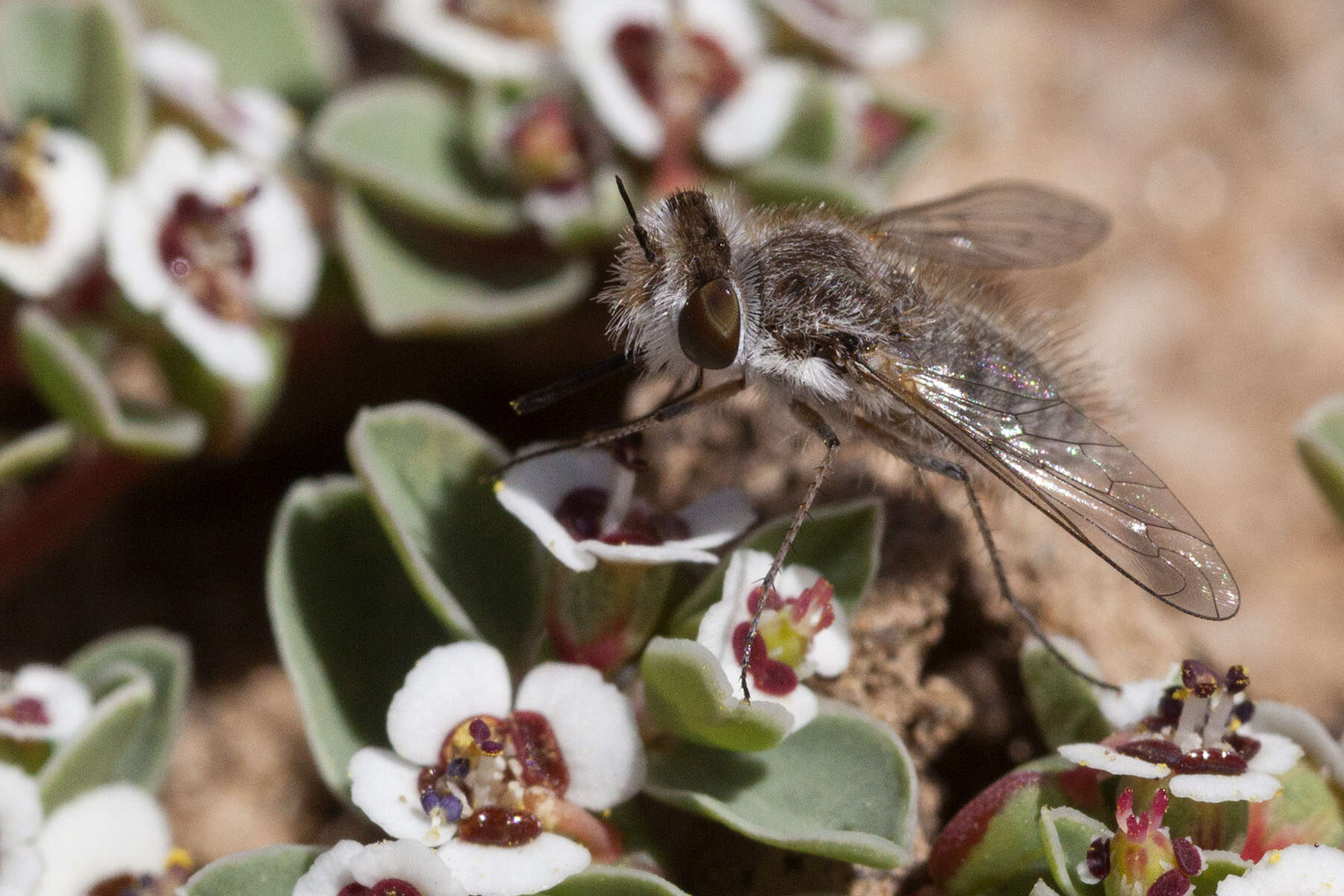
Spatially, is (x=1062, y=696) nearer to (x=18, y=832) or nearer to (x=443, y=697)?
(x=443, y=697)

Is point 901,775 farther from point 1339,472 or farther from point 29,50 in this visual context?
point 29,50

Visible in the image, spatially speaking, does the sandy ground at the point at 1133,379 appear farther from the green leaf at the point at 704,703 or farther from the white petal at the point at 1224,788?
the white petal at the point at 1224,788

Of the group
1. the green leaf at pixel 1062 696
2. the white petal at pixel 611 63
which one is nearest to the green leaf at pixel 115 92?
the white petal at pixel 611 63

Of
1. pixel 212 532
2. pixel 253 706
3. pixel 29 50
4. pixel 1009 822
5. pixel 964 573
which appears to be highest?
pixel 29 50

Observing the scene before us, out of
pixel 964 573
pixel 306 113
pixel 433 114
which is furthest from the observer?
pixel 306 113

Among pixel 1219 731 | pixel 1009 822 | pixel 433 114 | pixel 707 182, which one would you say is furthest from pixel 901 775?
pixel 433 114

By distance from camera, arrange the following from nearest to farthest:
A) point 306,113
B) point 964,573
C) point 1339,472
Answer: point 1339,472 → point 964,573 → point 306,113

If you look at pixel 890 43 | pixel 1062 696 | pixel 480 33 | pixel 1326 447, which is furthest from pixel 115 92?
pixel 1326 447
